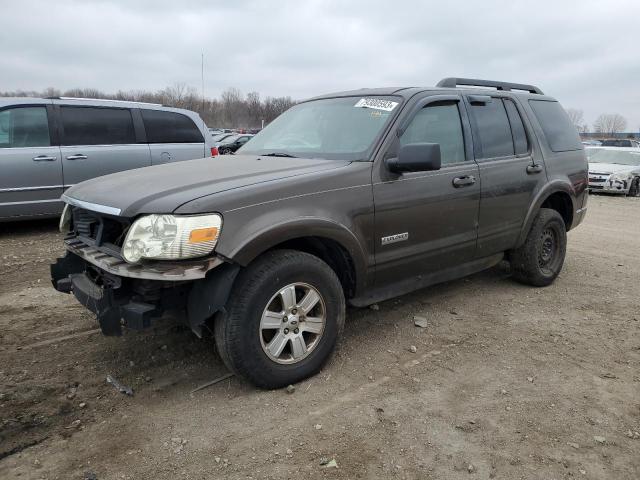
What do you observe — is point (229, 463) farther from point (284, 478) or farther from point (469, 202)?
point (469, 202)

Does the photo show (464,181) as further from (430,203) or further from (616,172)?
(616,172)

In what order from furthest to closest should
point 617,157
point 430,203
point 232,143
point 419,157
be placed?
point 232,143
point 617,157
point 430,203
point 419,157

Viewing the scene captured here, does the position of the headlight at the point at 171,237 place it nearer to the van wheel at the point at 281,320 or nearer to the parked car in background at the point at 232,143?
the van wheel at the point at 281,320

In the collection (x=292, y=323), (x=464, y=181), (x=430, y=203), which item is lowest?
(x=292, y=323)

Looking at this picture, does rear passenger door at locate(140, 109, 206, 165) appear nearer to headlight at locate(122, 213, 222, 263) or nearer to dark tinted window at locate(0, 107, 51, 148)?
dark tinted window at locate(0, 107, 51, 148)

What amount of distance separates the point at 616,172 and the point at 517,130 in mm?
12250

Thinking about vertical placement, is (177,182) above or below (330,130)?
below

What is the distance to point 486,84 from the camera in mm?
4832

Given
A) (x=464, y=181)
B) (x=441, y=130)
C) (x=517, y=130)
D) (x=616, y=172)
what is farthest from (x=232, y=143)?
(x=464, y=181)

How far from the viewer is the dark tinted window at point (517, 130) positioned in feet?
15.2

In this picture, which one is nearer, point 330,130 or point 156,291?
point 156,291

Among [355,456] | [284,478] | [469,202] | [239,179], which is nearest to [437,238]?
[469,202]

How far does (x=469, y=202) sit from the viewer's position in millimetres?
4055

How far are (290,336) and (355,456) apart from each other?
0.81 metres
